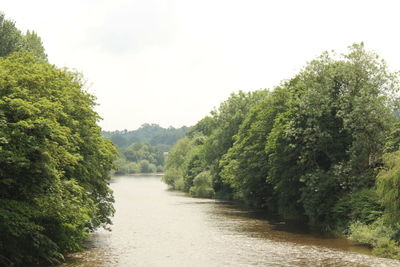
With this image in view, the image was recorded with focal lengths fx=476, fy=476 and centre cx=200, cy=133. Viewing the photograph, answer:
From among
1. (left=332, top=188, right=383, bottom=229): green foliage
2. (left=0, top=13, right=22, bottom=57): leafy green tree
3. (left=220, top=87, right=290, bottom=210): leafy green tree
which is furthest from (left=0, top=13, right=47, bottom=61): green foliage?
(left=332, top=188, right=383, bottom=229): green foliage

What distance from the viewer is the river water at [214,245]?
2480 centimetres

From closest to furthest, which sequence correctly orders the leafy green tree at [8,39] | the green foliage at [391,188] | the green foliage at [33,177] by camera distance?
1. the green foliage at [33,177]
2. the green foliage at [391,188]
3. the leafy green tree at [8,39]

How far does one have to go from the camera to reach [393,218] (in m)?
26.4

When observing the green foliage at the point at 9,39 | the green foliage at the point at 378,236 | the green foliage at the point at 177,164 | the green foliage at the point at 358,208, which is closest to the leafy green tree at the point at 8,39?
the green foliage at the point at 9,39

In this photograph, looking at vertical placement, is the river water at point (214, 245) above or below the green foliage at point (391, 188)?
below

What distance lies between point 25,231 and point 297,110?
26423 millimetres

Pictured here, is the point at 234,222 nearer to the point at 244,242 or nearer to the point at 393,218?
the point at 244,242

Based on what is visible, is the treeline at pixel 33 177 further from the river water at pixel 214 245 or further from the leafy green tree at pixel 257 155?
the leafy green tree at pixel 257 155

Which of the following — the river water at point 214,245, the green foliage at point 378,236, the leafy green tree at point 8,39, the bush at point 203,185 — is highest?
the leafy green tree at point 8,39

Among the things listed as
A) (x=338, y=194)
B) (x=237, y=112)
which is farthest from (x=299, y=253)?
(x=237, y=112)

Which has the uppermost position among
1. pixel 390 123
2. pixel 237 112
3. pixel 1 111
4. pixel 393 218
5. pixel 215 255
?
pixel 237 112

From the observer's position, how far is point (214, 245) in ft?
98.8

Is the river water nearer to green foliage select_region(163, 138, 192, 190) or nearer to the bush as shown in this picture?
the bush

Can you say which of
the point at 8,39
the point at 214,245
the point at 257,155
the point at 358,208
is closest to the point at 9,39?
the point at 8,39
